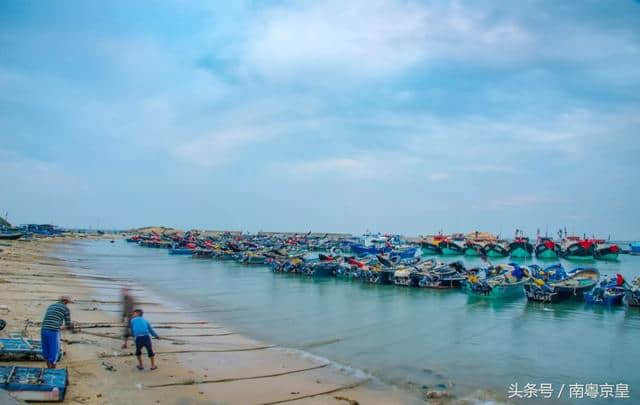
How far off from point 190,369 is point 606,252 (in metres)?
80.9

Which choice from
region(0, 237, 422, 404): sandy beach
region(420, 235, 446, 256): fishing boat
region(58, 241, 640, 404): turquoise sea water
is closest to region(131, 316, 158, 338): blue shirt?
region(0, 237, 422, 404): sandy beach

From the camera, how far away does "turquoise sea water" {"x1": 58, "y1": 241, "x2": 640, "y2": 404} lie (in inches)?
504

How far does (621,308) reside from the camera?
81.9 feet

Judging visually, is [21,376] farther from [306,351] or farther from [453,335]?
[453,335]

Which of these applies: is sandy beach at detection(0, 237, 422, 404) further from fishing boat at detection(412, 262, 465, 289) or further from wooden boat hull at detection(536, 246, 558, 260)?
wooden boat hull at detection(536, 246, 558, 260)

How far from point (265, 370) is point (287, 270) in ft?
104

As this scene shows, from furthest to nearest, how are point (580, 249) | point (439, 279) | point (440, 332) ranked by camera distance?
point (580, 249), point (439, 279), point (440, 332)

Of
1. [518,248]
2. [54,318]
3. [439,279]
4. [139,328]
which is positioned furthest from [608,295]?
[518,248]

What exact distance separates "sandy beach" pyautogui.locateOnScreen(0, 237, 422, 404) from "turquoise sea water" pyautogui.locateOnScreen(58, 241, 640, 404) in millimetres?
1241

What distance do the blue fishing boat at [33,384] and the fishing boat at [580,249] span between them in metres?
78.7

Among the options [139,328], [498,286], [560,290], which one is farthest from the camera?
[498,286]

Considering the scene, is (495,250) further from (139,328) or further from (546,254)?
(139,328)

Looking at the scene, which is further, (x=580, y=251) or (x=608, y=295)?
(x=580, y=251)

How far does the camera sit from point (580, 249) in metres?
72.2
